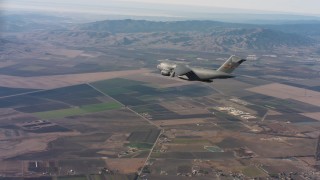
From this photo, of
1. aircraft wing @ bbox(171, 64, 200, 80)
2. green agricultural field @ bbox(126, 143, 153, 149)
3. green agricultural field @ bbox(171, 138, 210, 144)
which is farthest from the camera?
green agricultural field @ bbox(171, 138, 210, 144)

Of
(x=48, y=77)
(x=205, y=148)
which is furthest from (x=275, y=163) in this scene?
(x=48, y=77)

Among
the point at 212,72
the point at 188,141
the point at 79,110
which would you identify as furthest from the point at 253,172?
the point at 79,110

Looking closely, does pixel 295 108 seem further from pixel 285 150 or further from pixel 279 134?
pixel 285 150

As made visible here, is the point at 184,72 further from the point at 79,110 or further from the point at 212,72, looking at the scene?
the point at 79,110

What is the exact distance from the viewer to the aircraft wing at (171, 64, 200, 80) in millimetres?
57219

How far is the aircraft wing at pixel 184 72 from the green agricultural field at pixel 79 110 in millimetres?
76401

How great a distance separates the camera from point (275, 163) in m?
94.2

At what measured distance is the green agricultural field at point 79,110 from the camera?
12759 centimetres

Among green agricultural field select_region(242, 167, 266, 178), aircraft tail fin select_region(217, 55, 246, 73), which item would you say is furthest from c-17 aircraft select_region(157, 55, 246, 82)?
green agricultural field select_region(242, 167, 266, 178)

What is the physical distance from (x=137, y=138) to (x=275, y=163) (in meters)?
35.9

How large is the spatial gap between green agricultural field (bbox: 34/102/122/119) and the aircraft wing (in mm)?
76401

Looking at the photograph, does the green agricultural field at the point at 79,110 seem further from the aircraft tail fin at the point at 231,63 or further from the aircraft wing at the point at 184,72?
the aircraft tail fin at the point at 231,63

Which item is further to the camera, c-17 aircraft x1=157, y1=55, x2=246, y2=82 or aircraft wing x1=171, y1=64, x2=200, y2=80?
c-17 aircraft x1=157, y1=55, x2=246, y2=82

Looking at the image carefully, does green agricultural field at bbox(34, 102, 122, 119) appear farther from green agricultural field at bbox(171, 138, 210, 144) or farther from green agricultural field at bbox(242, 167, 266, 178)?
green agricultural field at bbox(242, 167, 266, 178)
